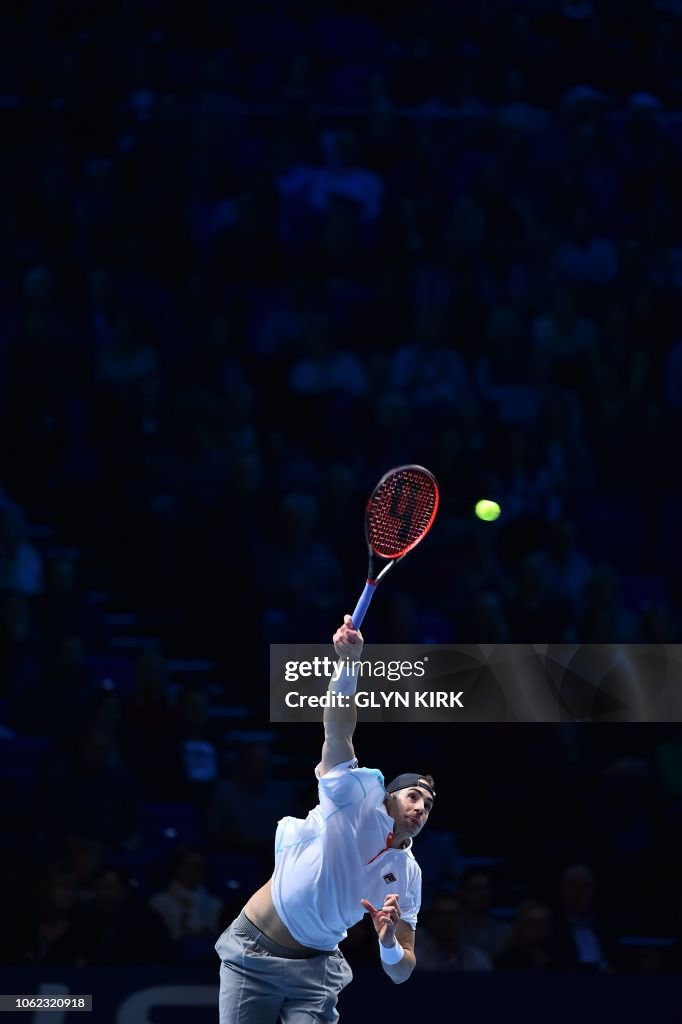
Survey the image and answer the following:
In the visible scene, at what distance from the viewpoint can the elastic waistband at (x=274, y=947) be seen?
6.06 metres

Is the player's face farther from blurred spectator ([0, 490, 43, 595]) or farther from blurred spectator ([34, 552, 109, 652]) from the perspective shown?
blurred spectator ([0, 490, 43, 595])

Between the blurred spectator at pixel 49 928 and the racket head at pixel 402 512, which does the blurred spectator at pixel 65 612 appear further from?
the racket head at pixel 402 512

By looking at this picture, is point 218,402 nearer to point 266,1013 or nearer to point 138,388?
point 138,388

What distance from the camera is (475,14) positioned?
12266mm

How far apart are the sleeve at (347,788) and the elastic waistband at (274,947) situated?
469 mm

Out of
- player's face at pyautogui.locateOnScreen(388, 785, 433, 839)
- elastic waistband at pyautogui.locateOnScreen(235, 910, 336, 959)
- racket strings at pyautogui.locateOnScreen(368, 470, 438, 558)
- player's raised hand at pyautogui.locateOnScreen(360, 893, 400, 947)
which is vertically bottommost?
elastic waistband at pyautogui.locateOnScreen(235, 910, 336, 959)

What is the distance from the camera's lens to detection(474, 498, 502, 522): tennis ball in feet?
32.3

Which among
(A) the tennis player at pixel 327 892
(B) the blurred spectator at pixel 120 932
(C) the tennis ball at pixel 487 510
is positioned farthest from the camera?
(C) the tennis ball at pixel 487 510

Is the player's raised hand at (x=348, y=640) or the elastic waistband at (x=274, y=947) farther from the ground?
the player's raised hand at (x=348, y=640)

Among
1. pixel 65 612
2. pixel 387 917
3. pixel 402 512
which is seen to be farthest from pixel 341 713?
pixel 65 612

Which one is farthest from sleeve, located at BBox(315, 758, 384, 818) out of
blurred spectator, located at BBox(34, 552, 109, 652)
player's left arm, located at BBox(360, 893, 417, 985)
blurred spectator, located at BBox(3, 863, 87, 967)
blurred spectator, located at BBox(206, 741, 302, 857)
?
blurred spectator, located at BBox(34, 552, 109, 652)

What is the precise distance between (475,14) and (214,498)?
4.64m

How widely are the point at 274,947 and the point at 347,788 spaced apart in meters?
0.61

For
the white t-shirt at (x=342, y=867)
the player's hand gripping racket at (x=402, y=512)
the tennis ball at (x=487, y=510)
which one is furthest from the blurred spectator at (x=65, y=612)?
the white t-shirt at (x=342, y=867)
